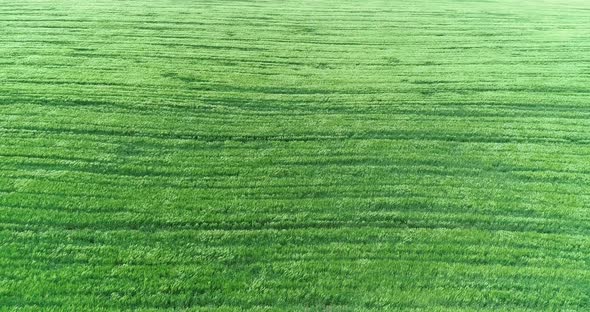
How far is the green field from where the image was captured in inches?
246

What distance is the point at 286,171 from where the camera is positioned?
8516mm

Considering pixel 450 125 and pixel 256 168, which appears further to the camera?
pixel 450 125

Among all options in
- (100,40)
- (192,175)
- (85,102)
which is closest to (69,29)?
(100,40)

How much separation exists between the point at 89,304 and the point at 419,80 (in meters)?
9.05

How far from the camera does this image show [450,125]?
10.2 metres

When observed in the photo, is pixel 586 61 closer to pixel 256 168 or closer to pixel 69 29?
pixel 256 168

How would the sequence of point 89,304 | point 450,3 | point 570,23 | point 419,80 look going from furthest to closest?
point 450,3 → point 570,23 → point 419,80 → point 89,304

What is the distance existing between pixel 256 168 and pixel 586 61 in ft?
33.9

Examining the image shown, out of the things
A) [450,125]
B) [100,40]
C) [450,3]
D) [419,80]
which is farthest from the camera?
[450,3]

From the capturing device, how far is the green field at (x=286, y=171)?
625 centimetres

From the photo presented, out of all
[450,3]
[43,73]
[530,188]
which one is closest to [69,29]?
[43,73]

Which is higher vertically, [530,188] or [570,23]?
[570,23]

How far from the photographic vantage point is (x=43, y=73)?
1161 centimetres

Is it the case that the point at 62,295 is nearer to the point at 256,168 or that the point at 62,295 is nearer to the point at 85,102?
the point at 256,168
